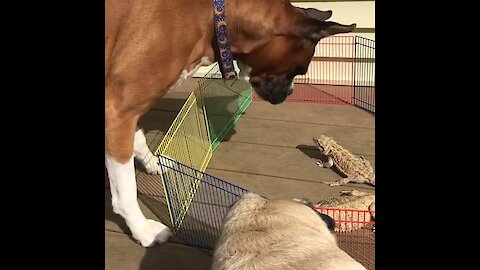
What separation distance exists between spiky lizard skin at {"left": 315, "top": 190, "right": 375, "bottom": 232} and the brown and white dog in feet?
2.87

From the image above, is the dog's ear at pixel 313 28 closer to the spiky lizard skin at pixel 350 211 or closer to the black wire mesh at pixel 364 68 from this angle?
the spiky lizard skin at pixel 350 211

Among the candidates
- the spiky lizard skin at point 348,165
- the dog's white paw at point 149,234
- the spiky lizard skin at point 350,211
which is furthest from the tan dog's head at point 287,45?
the dog's white paw at point 149,234

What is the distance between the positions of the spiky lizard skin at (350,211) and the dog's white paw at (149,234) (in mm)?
891

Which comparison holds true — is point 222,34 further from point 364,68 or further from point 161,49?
point 364,68

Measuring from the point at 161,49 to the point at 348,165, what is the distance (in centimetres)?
153

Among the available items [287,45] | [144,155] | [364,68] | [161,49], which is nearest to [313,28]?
[287,45]

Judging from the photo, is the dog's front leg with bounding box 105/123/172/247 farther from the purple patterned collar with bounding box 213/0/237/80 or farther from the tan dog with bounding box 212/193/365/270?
the tan dog with bounding box 212/193/365/270

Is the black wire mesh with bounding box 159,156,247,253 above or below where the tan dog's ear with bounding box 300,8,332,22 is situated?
below

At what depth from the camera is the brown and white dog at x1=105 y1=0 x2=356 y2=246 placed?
257 centimetres

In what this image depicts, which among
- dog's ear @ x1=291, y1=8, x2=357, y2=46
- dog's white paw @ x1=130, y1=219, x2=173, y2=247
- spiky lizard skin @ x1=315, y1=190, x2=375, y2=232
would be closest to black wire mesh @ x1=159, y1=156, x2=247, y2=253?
dog's white paw @ x1=130, y1=219, x2=173, y2=247

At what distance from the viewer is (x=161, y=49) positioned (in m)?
2.59

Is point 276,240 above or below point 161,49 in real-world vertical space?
below
